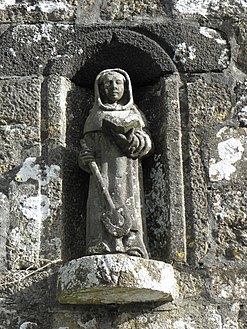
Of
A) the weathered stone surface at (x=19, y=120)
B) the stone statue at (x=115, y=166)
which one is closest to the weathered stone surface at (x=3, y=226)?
the weathered stone surface at (x=19, y=120)

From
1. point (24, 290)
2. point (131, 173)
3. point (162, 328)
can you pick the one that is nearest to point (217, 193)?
point (131, 173)

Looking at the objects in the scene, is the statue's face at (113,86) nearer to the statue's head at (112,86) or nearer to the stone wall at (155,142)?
the statue's head at (112,86)

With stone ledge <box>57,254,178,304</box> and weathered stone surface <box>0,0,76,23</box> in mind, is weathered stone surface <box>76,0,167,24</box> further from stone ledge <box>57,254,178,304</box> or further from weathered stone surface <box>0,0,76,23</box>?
stone ledge <box>57,254,178,304</box>

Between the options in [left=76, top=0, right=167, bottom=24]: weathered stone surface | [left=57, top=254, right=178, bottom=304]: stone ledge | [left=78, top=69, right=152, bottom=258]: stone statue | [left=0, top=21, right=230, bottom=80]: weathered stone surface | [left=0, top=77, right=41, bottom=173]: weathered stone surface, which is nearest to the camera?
[left=57, top=254, right=178, bottom=304]: stone ledge

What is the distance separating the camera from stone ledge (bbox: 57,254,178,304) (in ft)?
15.3

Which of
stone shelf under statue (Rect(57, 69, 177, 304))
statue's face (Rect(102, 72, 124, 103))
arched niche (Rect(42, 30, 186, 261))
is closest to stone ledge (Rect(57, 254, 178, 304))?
stone shelf under statue (Rect(57, 69, 177, 304))

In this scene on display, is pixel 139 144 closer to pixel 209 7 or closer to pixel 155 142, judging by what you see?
pixel 155 142

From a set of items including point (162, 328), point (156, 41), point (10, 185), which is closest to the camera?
point (162, 328)

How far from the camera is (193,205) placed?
16.6 ft

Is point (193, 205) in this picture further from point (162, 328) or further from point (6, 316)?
point (6, 316)

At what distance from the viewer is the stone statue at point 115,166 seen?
4.87 metres

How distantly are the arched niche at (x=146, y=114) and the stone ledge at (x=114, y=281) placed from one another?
0.78 ft

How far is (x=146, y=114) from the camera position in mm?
5434

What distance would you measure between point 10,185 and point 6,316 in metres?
0.69
